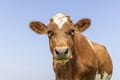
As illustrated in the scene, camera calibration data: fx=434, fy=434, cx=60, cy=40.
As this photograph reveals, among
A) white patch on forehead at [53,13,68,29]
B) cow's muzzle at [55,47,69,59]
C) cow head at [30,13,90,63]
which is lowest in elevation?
cow's muzzle at [55,47,69,59]

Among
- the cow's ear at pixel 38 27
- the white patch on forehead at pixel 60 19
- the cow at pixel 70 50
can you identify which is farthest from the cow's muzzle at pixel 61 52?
the cow's ear at pixel 38 27

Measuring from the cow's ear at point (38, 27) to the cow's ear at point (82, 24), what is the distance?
36.6 inches

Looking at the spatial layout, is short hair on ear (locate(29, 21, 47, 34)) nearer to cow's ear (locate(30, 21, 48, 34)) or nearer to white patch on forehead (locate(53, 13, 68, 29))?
cow's ear (locate(30, 21, 48, 34))

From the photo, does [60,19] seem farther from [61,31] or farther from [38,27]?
[38,27]

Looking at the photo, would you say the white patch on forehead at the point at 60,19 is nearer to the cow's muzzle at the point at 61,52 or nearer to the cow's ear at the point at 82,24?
the cow's ear at the point at 82,24

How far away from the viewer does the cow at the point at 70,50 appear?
11.4 metres

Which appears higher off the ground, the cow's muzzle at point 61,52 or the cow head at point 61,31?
the cow head at point 61,31

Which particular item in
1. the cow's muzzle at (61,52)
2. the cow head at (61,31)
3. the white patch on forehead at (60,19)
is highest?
the white patch on forehead at (60,19)

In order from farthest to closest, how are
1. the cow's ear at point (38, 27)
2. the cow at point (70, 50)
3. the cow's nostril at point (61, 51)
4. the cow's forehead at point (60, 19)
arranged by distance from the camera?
1. the cow's ear at point (38, 27)
2. the cow's forehead at point (60, 19)
3. the cow at point (70, 50)
4. the cow's nostril at point (61, 51)

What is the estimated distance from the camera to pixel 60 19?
39.7 ft

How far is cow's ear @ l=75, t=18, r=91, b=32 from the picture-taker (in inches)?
493

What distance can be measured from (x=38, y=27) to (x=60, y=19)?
0.86 m

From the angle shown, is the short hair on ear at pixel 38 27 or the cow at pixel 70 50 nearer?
the cow at pixel 70 50

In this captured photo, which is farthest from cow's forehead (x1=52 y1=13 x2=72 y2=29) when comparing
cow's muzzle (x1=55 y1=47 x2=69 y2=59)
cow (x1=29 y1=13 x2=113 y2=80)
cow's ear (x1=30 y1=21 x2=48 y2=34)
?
cow's muzzle (x1=55 y1=47 x2=69 y2=59)
